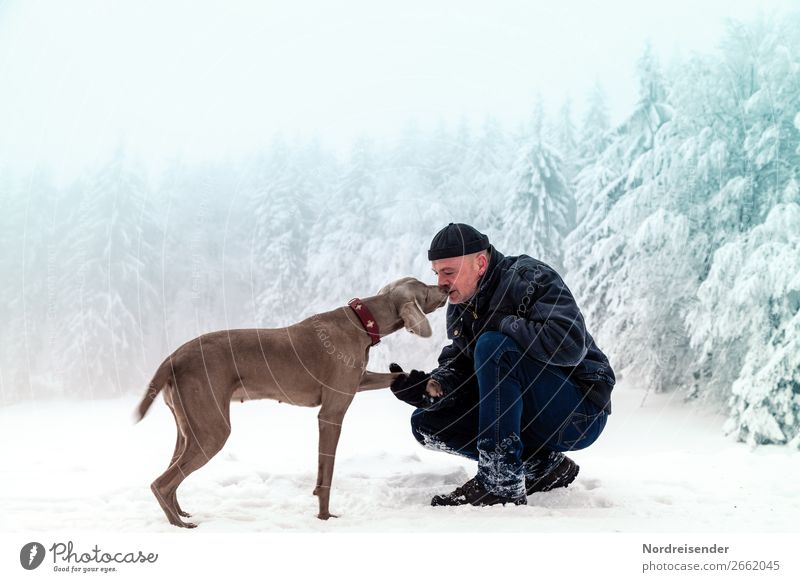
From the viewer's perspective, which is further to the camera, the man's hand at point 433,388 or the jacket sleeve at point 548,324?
the man's hand at point 433,388

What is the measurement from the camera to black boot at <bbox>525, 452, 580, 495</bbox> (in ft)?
14.6

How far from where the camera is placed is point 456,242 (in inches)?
165

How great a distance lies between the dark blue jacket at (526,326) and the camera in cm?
395

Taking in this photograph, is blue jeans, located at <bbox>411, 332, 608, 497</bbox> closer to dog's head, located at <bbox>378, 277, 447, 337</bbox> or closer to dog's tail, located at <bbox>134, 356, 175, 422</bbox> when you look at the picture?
dog's head, located at <bbox>378, 277, 447, 337</bbox>

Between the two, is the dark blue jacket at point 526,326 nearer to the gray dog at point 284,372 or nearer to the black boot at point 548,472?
the gray dog at point 284,372

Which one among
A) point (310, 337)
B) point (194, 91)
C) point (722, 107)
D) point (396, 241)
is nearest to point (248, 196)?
point (194, 91)

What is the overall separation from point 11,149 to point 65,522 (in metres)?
4.08

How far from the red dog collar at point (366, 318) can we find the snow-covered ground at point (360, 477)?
1.05 metres

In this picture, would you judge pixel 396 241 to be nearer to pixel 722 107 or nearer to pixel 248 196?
pixel 248 196

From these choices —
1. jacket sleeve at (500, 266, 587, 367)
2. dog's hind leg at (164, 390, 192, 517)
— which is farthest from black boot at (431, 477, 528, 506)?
dog's hind leg at (164, 390, 192, 517)

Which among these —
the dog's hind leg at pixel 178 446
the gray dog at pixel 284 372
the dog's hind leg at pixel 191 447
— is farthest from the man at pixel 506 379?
the dog's hind leg at pixel 178 446

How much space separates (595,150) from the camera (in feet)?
26.2

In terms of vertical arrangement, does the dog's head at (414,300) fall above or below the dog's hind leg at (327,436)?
above

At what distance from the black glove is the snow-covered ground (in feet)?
2.16
